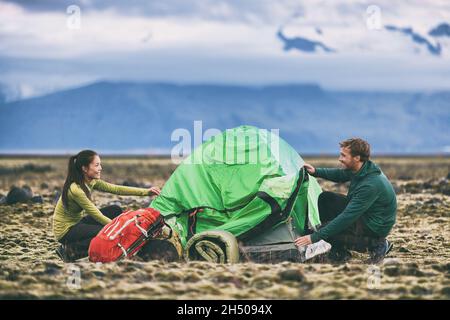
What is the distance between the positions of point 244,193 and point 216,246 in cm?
97

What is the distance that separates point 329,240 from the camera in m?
10.6

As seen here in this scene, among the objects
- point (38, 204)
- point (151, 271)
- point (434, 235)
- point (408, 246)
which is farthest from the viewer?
point (38, 204)

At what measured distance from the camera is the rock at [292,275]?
9219mm

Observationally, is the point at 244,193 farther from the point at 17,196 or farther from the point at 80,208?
the point at 17,196

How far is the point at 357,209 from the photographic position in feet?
32.7

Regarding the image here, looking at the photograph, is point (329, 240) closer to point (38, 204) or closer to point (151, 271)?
point (151, 271)

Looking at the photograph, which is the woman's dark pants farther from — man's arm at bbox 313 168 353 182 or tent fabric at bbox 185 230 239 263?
man's arm at bbox 313 168 353 182

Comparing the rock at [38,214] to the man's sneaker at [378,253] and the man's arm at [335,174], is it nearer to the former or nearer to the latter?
the man's arm at [335,174]

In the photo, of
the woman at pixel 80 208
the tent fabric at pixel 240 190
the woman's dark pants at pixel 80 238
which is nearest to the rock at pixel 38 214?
the tent fabric at pixel 240 190

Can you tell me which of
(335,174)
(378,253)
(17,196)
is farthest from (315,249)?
(17,196)

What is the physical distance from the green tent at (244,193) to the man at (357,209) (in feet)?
1.51
